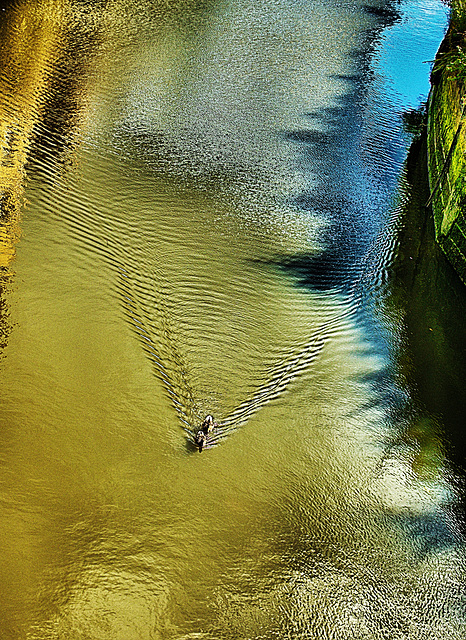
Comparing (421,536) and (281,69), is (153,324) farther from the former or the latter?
(281,69)

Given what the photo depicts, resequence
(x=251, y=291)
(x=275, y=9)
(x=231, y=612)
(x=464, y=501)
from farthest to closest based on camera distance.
Result: (x=275, y=9) < (x=251, y=291) < (x=464, y=501) < (x=231, y=612)

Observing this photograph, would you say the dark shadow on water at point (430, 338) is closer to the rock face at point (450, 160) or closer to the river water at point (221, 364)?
the river water at point (221, 364)

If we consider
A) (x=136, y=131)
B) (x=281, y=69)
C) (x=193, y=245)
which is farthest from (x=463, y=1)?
(x=193, y=245)

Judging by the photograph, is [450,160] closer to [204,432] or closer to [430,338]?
[430,338]

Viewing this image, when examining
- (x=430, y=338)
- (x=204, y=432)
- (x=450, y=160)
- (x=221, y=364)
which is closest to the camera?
(x=204, y=432)

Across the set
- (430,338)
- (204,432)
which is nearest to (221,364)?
(204,432)

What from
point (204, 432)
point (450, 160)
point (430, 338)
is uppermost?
point (450, 160)

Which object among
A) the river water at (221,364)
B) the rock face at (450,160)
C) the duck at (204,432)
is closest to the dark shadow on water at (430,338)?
the river water at (221,364)
